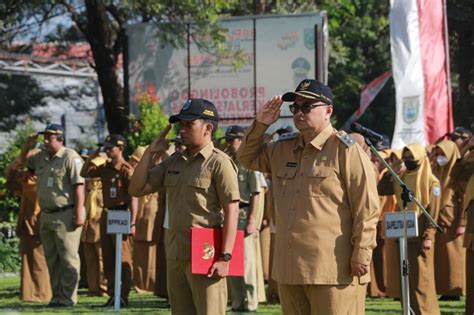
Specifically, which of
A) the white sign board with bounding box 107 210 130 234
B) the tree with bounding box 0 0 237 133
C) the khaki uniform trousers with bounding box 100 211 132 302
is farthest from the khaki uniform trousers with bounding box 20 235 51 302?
the tree with bounding box 0 0 237 133

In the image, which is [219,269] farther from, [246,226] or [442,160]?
[442,160]

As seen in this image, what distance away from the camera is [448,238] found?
15.7 m

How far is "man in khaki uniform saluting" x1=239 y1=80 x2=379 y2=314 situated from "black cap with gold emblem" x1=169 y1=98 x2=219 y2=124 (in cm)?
104

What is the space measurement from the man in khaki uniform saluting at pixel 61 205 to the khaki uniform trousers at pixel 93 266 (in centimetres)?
193

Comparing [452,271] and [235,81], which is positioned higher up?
[235,81]

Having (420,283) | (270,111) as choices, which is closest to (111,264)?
(420,283)

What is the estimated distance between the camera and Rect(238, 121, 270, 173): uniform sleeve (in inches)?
315

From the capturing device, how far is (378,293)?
16.9 metres

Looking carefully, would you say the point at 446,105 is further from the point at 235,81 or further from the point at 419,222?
the point at 419,222

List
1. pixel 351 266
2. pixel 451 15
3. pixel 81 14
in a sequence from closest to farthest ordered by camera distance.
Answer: pixel 351 266 < pixel 81 14 < pixel 451 15

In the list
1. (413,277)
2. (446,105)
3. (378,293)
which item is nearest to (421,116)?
(446,105)

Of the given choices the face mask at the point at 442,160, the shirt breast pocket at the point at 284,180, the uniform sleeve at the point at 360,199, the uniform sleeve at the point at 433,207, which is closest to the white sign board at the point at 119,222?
the uniform sleeve at the point at 433,207

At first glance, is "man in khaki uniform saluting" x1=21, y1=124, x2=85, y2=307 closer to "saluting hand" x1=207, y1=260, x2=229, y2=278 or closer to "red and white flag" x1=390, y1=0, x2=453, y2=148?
"saluting hand" x1=207, y1=260, x2=229, y2=278

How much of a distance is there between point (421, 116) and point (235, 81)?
452cm
